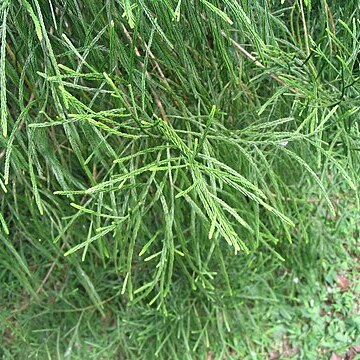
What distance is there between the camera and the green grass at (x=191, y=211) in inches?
47.7

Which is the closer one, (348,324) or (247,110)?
(247,110)

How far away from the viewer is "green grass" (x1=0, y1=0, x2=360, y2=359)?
121cm

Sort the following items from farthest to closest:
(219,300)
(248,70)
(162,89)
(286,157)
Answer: (219,300) → (286,157) → (248,70) → (162,89)

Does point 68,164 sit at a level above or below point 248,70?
below

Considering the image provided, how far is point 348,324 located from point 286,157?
0.97 metres

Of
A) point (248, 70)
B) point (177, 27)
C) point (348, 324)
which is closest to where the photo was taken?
point (177, 27)

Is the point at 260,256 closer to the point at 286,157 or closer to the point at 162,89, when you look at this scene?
the point at 286,157

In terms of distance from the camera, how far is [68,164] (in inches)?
65.2

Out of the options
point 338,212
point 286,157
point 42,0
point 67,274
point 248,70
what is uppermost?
point 42,0

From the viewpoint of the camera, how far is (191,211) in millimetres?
1562

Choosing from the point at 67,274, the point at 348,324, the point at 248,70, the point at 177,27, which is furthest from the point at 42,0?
the point at 348,324

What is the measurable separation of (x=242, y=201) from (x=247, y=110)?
26 cm

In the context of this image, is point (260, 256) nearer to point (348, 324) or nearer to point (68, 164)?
point (348, 324)

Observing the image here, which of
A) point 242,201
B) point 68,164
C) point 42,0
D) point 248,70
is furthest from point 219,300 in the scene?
point 42,0
